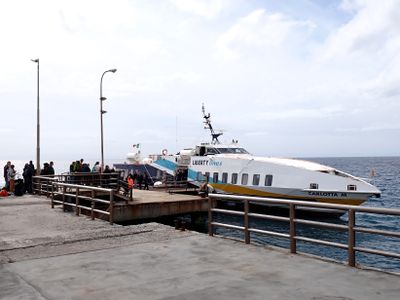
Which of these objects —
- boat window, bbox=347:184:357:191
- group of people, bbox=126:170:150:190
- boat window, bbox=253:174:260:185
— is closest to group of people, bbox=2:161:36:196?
group of people, bbox=126:170:150:190

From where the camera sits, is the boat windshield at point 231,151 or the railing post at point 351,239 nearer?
the railing post at point 351,239

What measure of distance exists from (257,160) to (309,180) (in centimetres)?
358

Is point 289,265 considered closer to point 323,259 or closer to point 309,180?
point 323,259

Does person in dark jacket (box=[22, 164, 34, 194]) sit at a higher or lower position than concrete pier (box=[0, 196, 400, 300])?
higher

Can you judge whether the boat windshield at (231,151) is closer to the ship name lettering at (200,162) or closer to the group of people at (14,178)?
the ship name lettering at (200,162)

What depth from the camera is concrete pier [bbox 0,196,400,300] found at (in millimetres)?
6449

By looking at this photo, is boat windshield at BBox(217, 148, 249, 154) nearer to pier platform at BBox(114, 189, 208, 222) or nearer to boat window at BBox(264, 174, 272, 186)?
boat window at BBox(264, 174, 272, 186)

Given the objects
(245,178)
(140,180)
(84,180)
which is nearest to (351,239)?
(84,180)

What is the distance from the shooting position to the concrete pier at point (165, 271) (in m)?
6.45

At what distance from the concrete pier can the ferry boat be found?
1475 centimetres

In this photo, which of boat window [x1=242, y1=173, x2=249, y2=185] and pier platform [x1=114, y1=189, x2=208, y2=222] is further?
boat window [x1=242, y1=173, x2=249, y2=185]

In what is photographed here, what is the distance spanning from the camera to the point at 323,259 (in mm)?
8266

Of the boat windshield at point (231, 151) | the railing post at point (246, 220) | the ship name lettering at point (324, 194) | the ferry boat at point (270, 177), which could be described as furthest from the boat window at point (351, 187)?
the railing post at point (246, 220)

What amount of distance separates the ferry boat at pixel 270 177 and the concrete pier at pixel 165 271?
14751 mm
